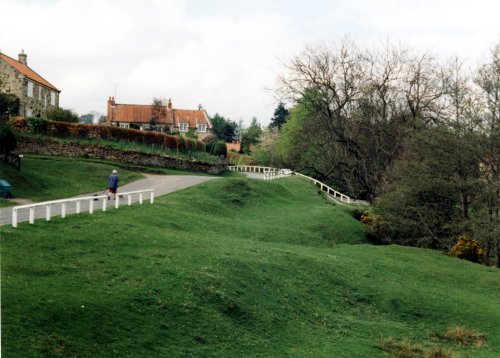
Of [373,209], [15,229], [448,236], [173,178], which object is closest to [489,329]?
[15,229]

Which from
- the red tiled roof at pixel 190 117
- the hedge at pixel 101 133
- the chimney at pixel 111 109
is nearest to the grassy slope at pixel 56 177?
the hedge at pixel 101 133

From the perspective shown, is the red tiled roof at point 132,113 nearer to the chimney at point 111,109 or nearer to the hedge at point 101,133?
the chimney at point 111,109

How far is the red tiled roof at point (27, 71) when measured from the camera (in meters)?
70.7

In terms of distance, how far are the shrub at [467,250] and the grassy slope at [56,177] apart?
1065 inches

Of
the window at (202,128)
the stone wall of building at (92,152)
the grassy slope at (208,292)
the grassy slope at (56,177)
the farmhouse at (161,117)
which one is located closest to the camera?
the grassy slope at (208,292)

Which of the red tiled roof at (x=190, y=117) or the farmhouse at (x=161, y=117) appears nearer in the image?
the farmhouse at (x=161, y=117)

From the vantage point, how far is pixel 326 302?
78.5 feet

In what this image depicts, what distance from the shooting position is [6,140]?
42.1 meters

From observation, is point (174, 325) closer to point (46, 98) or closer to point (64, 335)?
point (64, 335)

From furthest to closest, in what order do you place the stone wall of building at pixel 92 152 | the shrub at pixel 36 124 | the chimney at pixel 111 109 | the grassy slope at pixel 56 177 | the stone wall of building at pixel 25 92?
the chimney at pixel 111 109 → the stone wall of building at pixel 25 92 → the shrub at pixel 36 124 → the stone wall of building at pixel 92 152 → the grassy slope at pixel 56 177

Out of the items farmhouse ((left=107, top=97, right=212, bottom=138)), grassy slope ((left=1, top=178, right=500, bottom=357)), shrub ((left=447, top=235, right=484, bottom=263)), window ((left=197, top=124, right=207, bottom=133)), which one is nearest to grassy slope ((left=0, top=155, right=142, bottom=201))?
grassy slope ((left=1, top=178, right=500, bottom=357))

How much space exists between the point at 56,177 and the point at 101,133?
18.3m

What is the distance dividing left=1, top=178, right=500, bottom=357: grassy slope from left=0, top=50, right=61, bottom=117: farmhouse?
42.1 meters

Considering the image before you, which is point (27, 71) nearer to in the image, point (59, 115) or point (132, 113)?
point (59, 115)
